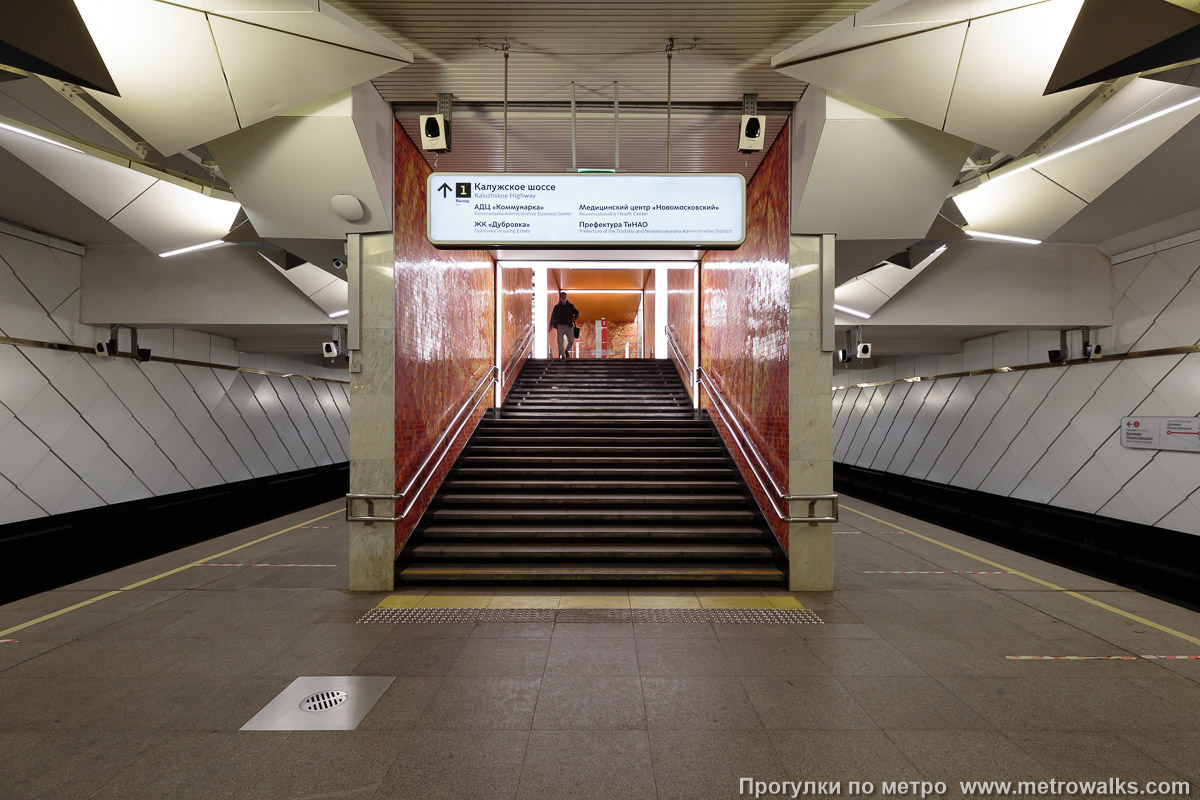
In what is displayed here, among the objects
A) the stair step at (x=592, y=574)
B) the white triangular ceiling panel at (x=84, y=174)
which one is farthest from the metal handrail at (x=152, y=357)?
the stair step at (x=592, y=574)

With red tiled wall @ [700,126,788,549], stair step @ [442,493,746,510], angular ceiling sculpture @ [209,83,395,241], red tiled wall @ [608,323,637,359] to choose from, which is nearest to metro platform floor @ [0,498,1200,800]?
stair step @ [442,493,746,510]

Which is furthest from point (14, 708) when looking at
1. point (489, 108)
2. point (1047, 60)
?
point (1047, 60)

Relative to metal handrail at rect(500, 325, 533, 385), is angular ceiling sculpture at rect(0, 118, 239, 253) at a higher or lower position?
higher

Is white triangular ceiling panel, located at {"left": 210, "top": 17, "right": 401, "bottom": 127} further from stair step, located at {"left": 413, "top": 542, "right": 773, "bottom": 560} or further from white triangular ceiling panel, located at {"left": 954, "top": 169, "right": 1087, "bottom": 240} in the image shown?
white triangular ceiling panel, located at {"left": 954, "top": 169, "right": 1087, "bottom": 240}

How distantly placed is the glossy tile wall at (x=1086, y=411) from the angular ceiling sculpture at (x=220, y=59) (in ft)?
24.0

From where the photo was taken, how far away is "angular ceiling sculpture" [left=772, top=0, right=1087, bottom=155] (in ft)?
10.1

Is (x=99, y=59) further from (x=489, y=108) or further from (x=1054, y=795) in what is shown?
(x=1054, y=795)

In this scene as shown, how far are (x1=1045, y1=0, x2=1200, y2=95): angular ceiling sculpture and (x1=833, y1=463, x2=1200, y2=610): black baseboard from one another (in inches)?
165

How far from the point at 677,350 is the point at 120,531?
8749 mm

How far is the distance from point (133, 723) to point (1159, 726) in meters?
4.87

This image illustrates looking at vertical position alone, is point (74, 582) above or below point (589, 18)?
below

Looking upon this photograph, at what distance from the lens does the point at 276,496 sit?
981cm

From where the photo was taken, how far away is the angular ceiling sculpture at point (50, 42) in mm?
2541

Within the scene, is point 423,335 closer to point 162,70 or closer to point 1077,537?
point 162,70
